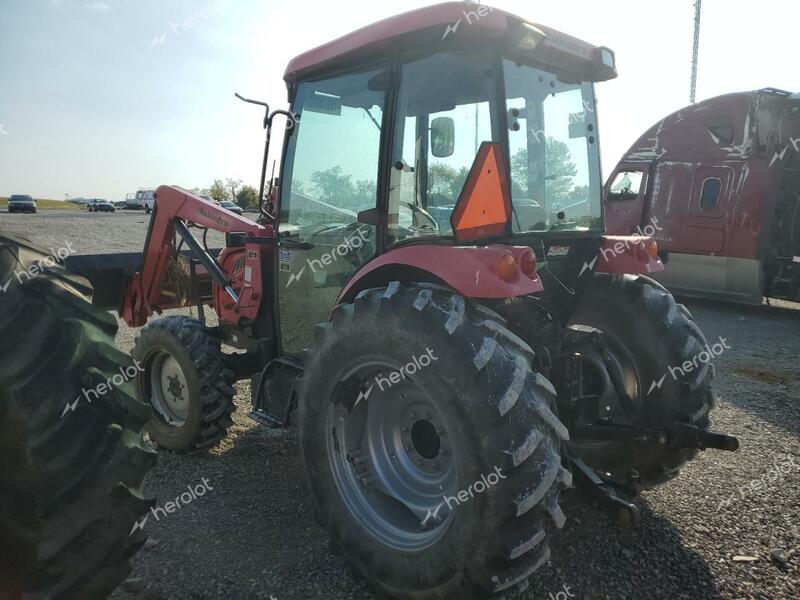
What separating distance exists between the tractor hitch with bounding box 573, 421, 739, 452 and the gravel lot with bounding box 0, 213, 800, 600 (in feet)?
1.20

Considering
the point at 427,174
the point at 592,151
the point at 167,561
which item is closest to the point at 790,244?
the point at 592,151

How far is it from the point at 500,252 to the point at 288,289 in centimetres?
176

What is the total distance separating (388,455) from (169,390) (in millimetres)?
2009

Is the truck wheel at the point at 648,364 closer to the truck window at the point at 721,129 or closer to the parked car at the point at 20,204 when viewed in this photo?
the truck window at the point at 721,129

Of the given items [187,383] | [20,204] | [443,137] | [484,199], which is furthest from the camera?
[20,204]

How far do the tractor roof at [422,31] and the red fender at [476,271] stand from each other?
0.96 meters

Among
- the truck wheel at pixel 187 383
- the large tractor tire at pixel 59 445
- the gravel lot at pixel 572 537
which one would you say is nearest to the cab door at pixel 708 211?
the gravel lot at pixel 572 537

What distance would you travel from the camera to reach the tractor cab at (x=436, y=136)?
2584 millimetres

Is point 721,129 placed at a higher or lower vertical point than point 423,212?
higher

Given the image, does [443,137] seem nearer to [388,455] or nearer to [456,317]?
[456,317]

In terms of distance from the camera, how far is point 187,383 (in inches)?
148

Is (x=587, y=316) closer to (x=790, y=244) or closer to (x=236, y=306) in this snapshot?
(x=236, y=306)

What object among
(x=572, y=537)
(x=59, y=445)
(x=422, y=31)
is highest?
(x=422, y=31)

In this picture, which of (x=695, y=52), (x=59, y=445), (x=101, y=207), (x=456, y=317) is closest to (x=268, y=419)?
(x=456, y=317)
